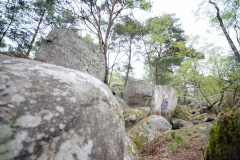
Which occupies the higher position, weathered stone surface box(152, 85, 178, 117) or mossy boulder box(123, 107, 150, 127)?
weathered stone surface box(152, 85, 178, 117)

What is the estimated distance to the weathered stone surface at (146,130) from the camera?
4.83 m

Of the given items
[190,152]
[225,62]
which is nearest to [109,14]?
[225,62]

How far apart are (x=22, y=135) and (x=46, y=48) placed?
562 centimetres

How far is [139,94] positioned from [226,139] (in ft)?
30.6

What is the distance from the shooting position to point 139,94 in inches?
432

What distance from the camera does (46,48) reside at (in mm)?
5773

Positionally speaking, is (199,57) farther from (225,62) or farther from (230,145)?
(230,145)

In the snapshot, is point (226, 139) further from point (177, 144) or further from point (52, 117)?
point (177, 144)

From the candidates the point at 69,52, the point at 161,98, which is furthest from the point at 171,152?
the point at 161,98

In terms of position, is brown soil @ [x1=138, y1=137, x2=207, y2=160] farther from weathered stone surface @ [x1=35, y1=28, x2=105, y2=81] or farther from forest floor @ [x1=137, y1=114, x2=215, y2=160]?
weathered stone surface @ [x1=35, y1=28, x2=105, y2=81]

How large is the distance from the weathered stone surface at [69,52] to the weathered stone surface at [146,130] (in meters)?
3.12

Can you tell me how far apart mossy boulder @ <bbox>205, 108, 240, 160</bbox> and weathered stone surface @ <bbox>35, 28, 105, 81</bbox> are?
529 centimetres

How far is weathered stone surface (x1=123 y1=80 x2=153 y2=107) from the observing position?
10969 millimetres

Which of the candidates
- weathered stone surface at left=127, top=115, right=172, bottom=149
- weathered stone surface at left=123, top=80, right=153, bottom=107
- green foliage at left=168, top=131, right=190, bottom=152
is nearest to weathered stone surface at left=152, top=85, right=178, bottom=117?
weathered stone surface at left=123, top=80, right=153, bottom=107
